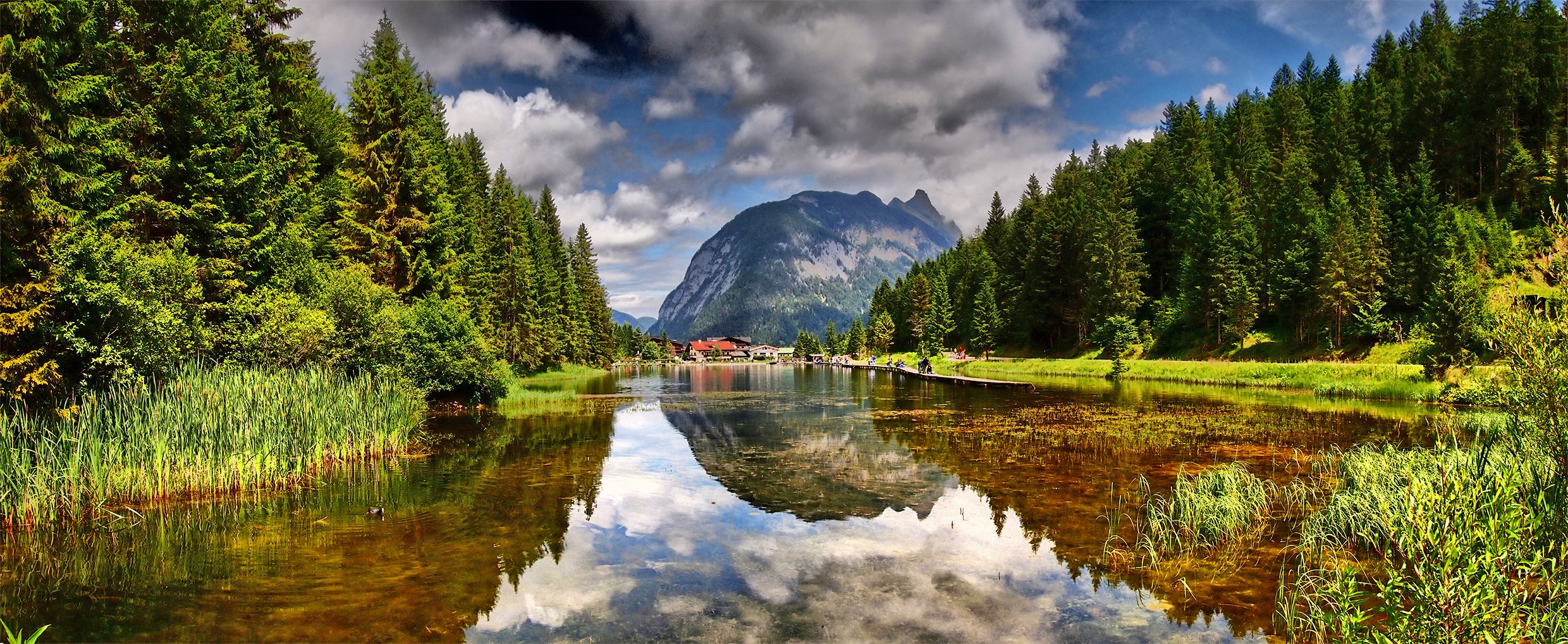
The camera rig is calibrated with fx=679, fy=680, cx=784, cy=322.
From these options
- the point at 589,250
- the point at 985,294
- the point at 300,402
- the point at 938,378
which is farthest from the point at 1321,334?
the point at 589,250

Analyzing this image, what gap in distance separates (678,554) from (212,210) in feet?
62.1

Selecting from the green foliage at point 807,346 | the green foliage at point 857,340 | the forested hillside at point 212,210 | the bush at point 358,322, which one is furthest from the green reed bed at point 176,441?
the green foliage at point 807,346

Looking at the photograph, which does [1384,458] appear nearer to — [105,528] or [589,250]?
[105,528]

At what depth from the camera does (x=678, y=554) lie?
9.95 meters

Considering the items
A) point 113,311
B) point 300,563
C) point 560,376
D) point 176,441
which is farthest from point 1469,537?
point 560,376

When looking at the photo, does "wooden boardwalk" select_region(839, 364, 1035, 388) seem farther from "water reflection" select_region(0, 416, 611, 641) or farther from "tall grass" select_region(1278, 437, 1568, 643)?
"tall grass" select_region(1278, 437, 1568, 643)

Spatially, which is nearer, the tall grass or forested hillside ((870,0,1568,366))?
the tall grass

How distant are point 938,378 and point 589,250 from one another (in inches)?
1913

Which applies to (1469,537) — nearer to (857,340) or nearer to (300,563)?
(300,563)

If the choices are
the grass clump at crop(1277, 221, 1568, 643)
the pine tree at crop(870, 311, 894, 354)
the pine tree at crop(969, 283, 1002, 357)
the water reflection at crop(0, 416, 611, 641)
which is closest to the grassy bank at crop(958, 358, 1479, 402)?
the grass clump at crop(1277, 221, 1568, 643)

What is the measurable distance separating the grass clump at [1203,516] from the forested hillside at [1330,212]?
22872 millimetres

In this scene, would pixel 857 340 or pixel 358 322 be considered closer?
pixel 358 322

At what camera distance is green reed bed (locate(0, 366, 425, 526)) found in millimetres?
10367

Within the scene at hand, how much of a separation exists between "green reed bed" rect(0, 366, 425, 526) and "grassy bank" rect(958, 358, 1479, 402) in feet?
94.5
